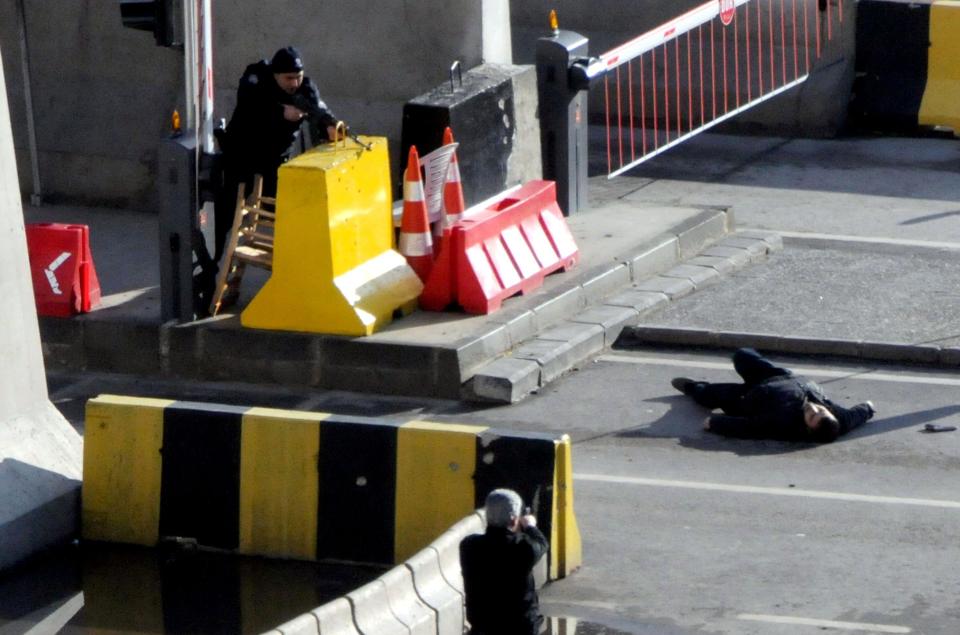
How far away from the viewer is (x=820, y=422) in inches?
428

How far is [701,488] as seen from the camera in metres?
10.2

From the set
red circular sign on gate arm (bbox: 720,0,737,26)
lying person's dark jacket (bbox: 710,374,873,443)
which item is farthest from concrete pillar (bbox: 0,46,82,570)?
red circular sign on gate arm (bbox: 720,0,737,26)

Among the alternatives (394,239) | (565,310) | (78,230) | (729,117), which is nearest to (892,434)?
(565,310)

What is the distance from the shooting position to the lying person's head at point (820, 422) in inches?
428

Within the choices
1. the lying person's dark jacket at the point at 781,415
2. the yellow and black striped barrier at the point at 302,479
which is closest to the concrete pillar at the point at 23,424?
the yellow and black striped barrier at the point at 302,479

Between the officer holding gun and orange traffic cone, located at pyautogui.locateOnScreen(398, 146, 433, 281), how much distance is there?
59cm

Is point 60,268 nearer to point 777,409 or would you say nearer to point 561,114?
point 561,114

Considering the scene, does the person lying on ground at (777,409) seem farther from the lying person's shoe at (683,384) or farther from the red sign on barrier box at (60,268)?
the red sign on barrier box at (60,268)

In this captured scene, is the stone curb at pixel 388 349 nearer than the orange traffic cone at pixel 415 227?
Yes

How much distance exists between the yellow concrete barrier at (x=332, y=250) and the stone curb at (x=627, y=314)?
851 millimetres

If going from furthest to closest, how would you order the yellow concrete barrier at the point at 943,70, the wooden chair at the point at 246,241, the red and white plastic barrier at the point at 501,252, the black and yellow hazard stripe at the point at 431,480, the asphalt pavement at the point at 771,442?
the yellow concrete barrier at the point at 943,70 → the red and white plastic barrier at the point at 501,252 → the wooden chair at the point at 246,241 → the black and yellow hazard stripe at the point at 431,480 → the asphalt pavement at the point at 771,442

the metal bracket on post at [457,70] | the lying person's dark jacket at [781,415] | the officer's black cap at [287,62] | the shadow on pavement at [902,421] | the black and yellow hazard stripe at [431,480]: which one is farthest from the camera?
the metal bracket on post at [457,70]

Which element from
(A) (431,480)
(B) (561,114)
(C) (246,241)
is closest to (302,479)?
(A) (431,480)

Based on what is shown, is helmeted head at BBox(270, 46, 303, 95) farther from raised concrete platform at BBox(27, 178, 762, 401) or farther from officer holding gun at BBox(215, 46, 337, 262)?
raised concrete platform at BBox(27, 178, 762, 401)
